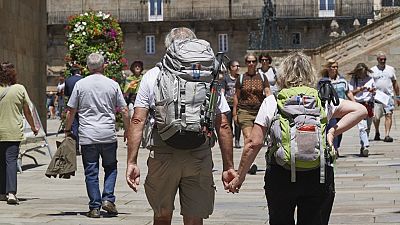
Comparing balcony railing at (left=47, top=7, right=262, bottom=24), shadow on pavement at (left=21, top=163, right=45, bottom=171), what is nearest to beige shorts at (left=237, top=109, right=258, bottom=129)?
shadow on pavement at (left=21, top=163, right=45, bottom=171)

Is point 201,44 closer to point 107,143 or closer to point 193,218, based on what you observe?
point 193,218

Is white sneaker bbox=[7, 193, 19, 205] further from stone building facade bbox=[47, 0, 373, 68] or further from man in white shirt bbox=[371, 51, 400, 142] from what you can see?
stone building facade bbox=[47, 0, 373, 68]

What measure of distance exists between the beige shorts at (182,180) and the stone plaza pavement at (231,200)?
2.82 m

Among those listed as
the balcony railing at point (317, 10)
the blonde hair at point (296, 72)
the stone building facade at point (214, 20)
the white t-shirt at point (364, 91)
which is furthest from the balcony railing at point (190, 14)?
the blonde hair at point (296, 72)

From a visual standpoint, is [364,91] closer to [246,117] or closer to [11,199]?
[246,117]

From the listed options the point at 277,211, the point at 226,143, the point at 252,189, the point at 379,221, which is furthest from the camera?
the point at 252,189

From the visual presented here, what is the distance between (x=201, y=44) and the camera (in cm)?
732

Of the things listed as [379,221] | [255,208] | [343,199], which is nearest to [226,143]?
[379,221]

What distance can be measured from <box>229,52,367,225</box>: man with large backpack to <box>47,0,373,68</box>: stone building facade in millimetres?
50838

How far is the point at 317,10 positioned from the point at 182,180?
5334 cm

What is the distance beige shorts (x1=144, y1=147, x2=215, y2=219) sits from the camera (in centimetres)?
735

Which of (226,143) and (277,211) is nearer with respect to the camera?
(277,211)

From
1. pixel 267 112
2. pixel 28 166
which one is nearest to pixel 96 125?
pixel 267 112

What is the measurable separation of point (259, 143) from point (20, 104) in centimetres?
570
